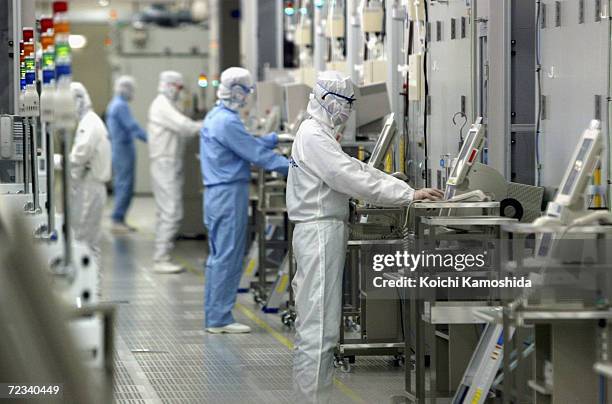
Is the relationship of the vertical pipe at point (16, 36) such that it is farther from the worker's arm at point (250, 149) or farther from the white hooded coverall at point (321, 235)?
the white hooded coverall at point (321, 235)

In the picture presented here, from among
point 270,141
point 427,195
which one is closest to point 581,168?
point 427,195

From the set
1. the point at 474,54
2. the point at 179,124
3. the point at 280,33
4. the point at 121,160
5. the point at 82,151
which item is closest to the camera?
the point at 474,54

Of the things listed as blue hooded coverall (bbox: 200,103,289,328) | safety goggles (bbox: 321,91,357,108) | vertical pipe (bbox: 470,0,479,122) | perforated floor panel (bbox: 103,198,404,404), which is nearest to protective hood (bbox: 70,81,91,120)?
blue hooded coverall (bbox: 200,103,289,328)

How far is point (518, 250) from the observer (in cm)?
440

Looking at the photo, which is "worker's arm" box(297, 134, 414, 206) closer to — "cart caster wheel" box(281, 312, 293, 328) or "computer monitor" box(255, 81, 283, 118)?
"cart caster wheel" box(281, 312, 293, 328)

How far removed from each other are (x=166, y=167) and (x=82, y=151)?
2.69 metres

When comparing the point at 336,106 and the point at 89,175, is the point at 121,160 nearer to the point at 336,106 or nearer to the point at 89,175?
the point at 89,175

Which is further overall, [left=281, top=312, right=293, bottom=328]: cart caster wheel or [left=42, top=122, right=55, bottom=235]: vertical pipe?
[left=281, top=312, right=293, bottom=328]: cart caster wheel

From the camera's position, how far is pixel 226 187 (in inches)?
294

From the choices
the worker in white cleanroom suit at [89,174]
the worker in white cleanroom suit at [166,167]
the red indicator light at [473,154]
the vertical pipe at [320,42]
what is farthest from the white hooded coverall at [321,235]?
the worker in white cleanroom suit at [166,167]

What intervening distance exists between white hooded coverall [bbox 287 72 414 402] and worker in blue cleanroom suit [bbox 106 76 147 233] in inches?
342

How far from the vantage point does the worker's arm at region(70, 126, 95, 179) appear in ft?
27.1

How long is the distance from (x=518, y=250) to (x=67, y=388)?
2.08 m

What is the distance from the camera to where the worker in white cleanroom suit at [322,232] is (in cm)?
535
